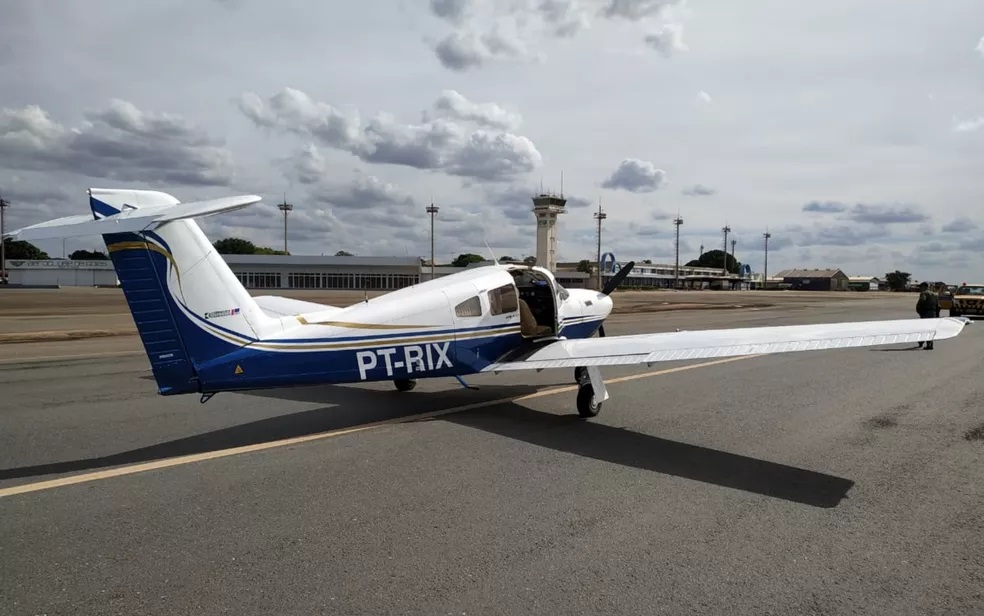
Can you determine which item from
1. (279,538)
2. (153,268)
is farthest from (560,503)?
(153,268)

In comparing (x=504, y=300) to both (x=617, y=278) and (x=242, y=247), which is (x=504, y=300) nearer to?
(x=617, y=278)

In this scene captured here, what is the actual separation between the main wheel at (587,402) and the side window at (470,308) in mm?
1861

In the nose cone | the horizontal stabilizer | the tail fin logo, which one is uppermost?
the horizontal stabilizer

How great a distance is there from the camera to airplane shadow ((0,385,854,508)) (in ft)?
19.6

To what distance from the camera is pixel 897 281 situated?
15525 centimetres

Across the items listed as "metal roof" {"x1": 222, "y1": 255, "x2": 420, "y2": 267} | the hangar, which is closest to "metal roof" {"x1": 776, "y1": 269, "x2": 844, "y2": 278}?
the hangar

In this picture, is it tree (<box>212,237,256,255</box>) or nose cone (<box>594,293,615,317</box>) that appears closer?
nose cone (<box>594,293,615,317</box>)

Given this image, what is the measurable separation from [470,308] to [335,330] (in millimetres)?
2061

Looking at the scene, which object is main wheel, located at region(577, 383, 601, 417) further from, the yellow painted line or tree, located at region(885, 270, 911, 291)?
tree, located at region(885, 270, 911, 291)

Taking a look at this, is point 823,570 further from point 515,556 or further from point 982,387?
point 982,387

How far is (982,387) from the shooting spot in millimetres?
11633

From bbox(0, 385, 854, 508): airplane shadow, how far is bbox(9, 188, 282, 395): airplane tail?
3.68 ft

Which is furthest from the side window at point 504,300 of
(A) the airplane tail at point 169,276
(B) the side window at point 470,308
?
(A) the airplane tail at point 169,276

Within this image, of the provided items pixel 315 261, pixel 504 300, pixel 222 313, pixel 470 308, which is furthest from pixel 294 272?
pixel 222 313
